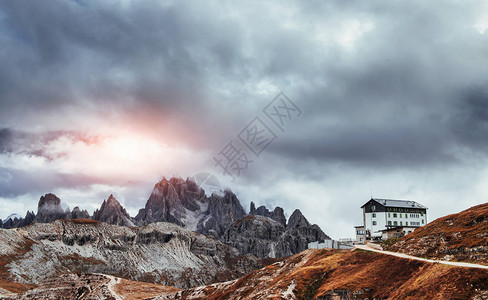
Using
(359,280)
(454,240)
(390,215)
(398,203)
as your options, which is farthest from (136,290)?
(454,240)

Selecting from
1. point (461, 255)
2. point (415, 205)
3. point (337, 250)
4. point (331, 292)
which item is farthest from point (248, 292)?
point (415, 205)

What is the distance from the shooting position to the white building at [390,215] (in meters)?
147

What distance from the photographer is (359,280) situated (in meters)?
78.3

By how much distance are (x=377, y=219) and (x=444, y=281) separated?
304 ft

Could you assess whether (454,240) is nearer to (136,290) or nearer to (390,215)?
(390,215)

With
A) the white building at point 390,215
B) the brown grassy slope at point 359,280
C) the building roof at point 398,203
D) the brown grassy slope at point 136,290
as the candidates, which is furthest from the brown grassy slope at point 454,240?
the brown grassy slope at point 136,290

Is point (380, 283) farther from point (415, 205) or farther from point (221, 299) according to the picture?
point (415, 205)

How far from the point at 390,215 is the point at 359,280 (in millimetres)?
76201

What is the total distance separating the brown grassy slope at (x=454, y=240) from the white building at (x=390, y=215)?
165ft

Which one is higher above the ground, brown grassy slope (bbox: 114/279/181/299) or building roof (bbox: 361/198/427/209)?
building roof (bbox: 361/198/427/209)

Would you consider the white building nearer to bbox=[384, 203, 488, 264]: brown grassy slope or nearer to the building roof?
the building roof

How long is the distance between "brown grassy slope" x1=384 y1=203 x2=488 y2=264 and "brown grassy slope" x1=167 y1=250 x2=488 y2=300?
644 centimetres

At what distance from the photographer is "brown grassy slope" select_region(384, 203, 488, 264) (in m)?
69.9

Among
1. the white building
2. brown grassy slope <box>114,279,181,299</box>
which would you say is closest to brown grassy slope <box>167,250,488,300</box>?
brown grassy slope <box>114,279,181,299</box>
